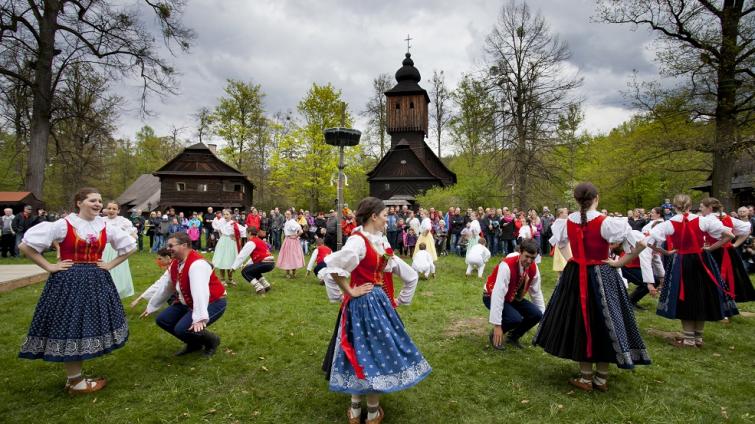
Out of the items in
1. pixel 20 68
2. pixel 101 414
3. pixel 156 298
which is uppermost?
pixel 20 68

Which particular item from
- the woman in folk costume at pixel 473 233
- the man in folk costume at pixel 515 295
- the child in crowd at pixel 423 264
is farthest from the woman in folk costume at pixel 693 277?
the woman in folk costume at pixel 473 233

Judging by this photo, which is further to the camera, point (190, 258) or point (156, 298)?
point (156, 298)

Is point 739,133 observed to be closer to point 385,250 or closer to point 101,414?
point 385,250

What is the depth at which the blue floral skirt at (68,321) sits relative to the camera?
3697 millimetres

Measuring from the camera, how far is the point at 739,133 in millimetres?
13969

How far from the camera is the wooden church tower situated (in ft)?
106

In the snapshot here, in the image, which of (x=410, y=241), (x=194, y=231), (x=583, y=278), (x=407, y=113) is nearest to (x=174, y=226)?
(x=194, y=231)

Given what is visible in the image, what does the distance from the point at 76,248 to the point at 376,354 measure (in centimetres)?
301

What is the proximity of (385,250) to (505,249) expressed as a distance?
12776 mm

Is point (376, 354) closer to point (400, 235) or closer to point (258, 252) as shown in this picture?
point (258, 252)

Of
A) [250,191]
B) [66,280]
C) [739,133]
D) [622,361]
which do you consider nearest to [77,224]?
[66,280]

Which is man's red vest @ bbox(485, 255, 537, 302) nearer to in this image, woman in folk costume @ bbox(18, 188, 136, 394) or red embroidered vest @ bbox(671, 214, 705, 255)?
red embroidered vest @ bbox(671, 214, 705, 255)

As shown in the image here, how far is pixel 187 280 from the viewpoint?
4559 millimetres

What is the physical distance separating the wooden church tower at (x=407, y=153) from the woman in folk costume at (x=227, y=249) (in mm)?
21504
